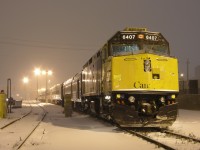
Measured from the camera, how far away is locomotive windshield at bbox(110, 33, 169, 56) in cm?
1628

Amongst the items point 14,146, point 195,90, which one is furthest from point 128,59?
point 195,90

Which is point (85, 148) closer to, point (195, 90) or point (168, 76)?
point (168, 76)

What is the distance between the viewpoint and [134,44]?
16.3 metres

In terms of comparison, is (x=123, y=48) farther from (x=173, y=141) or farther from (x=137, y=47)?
(x=173, y=141)

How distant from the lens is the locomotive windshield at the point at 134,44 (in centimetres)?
1628

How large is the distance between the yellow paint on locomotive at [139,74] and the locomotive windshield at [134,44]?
1.08 m

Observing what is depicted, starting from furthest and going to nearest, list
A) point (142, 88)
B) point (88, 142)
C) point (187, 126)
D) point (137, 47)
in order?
point (187, 126), point (137, 47), point (142, 88), point (88, 142)

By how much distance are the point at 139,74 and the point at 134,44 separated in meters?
1.80

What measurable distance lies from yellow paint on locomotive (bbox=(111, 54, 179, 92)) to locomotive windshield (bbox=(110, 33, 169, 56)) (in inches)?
42.3

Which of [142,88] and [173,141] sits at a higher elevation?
[142,88]

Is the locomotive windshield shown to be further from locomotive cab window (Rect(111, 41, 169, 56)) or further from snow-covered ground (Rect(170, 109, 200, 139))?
snow-covered ground (Rect(170, 109, 200, 139))

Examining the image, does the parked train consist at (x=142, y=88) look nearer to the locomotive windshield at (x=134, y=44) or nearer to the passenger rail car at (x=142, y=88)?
the passenger rail car at (x=142, y=88)

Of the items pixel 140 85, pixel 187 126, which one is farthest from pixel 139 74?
pixel 187 126

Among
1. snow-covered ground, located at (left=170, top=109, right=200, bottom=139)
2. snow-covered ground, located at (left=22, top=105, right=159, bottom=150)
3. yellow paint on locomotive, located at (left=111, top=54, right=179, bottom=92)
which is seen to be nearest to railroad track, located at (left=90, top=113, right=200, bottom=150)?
snow-covered ground, located at (left=22, top=105, right=159, bottom=150)
